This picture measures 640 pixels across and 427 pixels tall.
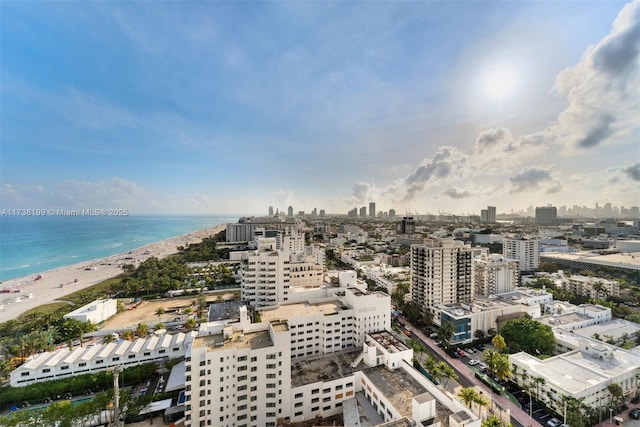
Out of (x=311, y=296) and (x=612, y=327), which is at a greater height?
(x=311, y=296)

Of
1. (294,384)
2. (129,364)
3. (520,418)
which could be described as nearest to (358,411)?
(294,384)

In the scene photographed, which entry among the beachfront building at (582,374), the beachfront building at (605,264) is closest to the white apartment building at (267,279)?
the beachfront building at (582,374)

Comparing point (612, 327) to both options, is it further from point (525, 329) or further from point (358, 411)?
point (358, 411)

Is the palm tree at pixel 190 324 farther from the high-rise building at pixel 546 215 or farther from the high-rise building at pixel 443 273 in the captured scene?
the high-rise building at pixel 546 215

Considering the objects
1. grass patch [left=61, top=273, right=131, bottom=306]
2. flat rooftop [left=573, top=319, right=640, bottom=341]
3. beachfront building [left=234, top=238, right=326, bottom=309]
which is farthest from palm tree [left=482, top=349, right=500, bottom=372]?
grass patch [left=61, top=273, right=131, bottom=306]

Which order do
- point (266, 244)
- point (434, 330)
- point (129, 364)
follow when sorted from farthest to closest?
point (266, 244)
point (434, 330)
point (129, 364)
